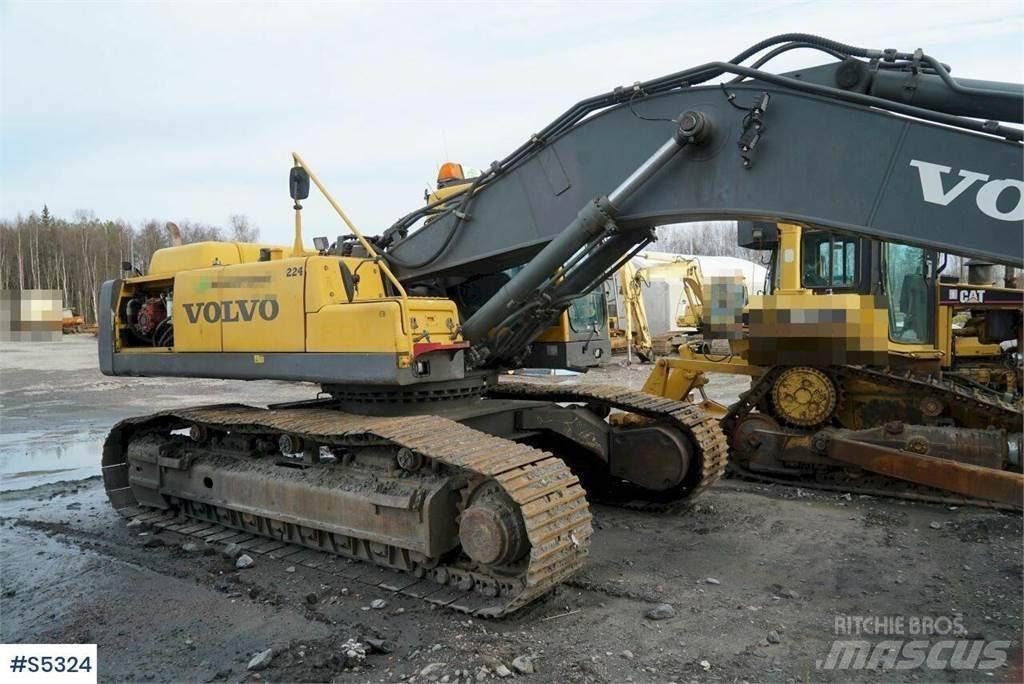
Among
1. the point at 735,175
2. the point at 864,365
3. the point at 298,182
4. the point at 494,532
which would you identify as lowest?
the point at 494,532

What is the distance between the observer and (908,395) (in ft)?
25.4

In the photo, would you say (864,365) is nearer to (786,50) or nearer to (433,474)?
(786,50)

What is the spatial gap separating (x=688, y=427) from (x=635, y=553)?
1.24 m

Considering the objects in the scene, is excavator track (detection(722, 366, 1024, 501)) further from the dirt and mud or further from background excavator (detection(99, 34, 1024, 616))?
background excavator (detection(99, 34, 1024, 616))

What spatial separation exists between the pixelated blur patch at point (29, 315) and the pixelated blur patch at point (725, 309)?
22.1 ft

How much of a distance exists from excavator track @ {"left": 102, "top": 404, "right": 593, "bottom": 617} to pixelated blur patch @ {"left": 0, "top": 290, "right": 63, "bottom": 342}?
3.73 feet

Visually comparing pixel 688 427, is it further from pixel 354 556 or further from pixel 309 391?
pixel 309 391

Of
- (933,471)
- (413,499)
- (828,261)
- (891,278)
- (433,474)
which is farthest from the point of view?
(828,261)

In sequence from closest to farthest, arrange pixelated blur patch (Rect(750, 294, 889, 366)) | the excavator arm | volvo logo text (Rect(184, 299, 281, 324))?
1. the excavator arm
2. volvo logo text (Rect(184, 299, 281, 324))
3. pixelated blur patch (Rect(750, 294, 889, 366))

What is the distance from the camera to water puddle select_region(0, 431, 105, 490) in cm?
896

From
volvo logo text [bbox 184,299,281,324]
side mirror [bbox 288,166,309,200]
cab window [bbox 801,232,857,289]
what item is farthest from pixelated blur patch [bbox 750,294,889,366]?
volvo logo text [bbox 184,299,281,324]

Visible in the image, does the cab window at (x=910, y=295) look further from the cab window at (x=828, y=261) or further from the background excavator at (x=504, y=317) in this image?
the background excavator at (x=504, y=317)

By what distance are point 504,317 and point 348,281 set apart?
1164 mm

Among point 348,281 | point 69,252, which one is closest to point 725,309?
point 348,281
